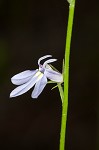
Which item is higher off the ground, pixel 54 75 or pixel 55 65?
pixel 55 65

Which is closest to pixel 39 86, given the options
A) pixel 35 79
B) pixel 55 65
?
pixel 35 79

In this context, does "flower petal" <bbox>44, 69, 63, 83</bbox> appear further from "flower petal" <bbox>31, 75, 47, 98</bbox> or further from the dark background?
the dark background

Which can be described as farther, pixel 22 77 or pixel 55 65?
pixel 55 65

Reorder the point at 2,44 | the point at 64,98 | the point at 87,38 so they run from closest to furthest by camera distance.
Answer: the point at 64,98
the point at 2,44
the point at 87,38

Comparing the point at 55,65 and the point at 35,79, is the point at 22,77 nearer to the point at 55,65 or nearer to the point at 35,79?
the point at 35,79

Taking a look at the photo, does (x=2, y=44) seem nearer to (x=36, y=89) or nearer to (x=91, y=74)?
(x=91, y=74)

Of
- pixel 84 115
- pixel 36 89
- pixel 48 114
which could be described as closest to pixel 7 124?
pixel 48 114

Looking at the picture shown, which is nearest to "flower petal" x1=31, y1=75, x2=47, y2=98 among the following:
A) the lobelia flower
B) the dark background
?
the lobelia flower
